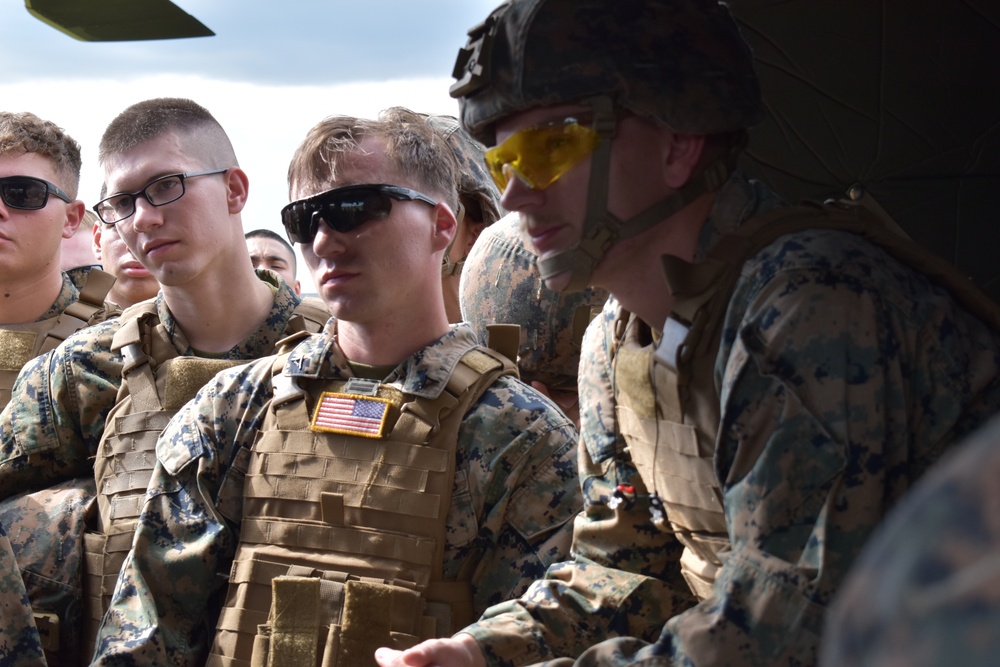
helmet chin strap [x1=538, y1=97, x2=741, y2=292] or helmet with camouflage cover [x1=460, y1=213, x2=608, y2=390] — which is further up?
helmet chin strap [x1=538, y1=97, x2=741, y2=292]

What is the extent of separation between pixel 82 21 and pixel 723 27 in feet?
5.37

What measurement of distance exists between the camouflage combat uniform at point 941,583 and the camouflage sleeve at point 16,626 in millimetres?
3748

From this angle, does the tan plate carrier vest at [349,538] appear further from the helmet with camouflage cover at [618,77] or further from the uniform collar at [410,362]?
the helmet with camouflage cover at [618,77]

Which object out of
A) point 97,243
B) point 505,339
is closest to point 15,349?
point 97,243

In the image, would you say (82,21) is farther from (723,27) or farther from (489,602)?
(489,602)

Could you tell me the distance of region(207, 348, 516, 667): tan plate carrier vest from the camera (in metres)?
3.44

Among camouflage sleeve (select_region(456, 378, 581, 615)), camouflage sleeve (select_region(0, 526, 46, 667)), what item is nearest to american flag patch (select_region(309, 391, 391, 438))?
camouflage sleeve (select_region(456, 378, 581, 615))

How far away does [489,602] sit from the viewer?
3490 millimetres

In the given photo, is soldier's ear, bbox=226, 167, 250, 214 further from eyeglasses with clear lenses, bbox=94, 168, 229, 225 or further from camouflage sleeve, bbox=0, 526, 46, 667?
camouflage sleeve, bbox=0, 526, 46, 667

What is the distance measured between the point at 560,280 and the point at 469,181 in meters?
2.32

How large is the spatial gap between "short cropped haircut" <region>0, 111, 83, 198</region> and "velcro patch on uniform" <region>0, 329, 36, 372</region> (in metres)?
0.78

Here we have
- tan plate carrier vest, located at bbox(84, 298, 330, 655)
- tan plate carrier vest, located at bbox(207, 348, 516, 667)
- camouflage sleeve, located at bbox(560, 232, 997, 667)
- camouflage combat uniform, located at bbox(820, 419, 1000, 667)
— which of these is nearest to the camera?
camouflage combat uniform, located at bbox(820, 419, 1000, 667)

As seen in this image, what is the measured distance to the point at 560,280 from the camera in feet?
9.32

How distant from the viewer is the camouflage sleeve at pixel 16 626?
396 cm
